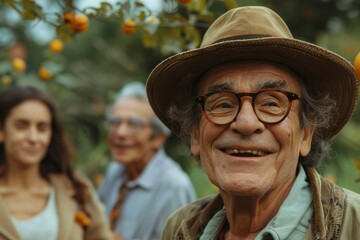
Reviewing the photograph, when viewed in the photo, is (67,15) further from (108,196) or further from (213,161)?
(108,196)

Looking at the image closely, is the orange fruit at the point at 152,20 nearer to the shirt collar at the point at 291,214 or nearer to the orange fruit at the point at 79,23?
the orange fruit at the point at 79,23

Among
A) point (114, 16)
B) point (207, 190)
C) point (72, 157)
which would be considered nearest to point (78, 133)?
point (207, 190)

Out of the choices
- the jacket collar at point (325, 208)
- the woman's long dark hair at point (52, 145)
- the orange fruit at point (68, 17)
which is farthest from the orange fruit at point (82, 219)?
the jacket collar at point (325, 208)

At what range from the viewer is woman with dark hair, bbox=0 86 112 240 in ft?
16.2

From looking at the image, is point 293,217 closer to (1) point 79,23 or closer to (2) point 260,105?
(2) point 260,105

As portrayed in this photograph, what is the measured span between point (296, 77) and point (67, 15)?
1.05m

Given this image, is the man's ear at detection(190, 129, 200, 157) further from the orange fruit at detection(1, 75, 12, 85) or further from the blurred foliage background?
the orange fruit at detection(1, 75, 12, 85)

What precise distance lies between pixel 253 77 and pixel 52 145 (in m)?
2.82

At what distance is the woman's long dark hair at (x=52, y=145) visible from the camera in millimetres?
5215

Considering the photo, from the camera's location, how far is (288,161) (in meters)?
2.82

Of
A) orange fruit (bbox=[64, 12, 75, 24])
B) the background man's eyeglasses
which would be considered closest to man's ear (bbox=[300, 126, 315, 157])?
orange fruit (bbox=[64, 12, 75, 24])

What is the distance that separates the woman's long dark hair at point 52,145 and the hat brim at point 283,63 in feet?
7.10

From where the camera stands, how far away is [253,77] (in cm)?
282

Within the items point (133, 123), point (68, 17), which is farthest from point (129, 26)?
point (133, 123)
